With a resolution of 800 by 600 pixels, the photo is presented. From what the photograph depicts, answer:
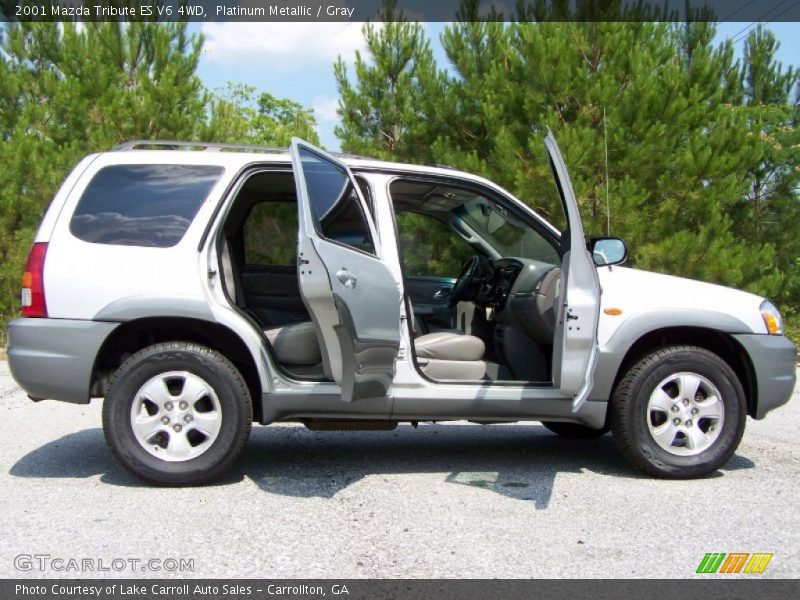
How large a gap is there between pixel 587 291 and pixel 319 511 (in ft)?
6.27

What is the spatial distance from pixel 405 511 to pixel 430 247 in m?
3.40

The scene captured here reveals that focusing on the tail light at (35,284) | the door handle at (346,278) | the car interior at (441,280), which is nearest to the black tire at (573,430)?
the car interior at (441,280)

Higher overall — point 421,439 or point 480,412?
point 480,412

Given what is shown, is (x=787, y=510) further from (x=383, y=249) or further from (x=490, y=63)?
(x=490, y=63)

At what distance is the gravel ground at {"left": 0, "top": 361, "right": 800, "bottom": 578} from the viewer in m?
3.85

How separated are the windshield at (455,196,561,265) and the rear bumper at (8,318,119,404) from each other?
99.0 inches

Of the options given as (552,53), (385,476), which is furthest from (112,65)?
(385,476)

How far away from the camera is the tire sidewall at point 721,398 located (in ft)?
17.3

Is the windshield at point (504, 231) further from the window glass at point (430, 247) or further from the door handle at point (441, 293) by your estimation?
the door handle at point (441, 293)

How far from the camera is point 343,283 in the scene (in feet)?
15.0

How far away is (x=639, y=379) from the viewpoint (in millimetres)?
5258

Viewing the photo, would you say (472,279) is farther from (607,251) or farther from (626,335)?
(626,335)

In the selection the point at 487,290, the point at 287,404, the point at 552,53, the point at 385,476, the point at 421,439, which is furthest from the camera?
the point at 552,53

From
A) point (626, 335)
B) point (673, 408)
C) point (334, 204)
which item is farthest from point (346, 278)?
point (673, 408)
